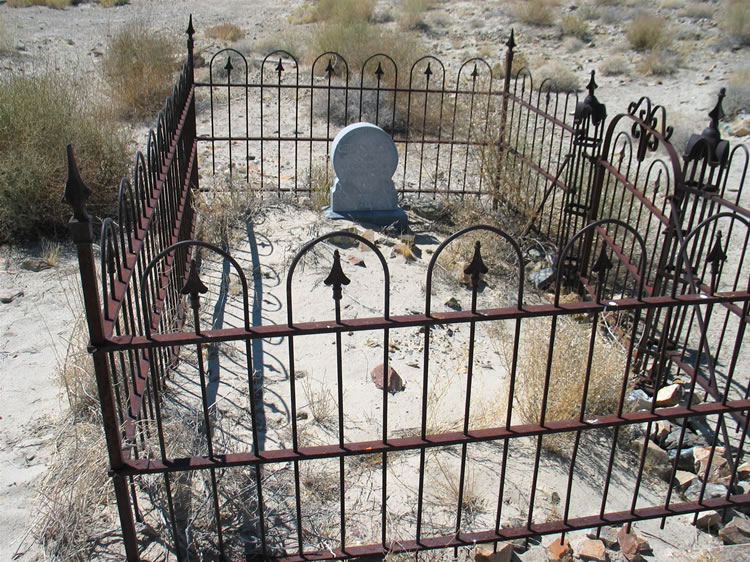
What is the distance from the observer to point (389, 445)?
2680 millimetres

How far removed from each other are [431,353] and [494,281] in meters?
1.39

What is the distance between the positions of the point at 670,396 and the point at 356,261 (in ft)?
8.43

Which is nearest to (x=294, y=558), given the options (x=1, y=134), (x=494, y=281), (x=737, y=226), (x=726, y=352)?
(x=494, y=281)

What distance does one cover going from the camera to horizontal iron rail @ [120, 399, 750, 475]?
8.35ft

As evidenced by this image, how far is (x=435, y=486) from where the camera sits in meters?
3.34

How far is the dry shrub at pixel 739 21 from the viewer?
52.4 ft

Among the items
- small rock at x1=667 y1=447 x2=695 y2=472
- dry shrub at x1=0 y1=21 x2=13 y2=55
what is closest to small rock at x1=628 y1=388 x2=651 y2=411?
small rock at x1=667 y1=447 x2=695 y2=472

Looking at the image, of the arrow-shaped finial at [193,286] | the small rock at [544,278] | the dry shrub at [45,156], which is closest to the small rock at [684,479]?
the small rock at [544,278]

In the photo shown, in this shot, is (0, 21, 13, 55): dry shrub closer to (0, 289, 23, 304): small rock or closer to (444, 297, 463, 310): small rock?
(0, 289, 23, 304): small rock

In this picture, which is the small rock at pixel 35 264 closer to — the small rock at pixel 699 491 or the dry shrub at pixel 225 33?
the small rock at pixel 699 491

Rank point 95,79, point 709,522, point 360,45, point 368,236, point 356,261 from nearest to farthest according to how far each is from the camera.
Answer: point 709,522 < point 356,261 < point 368,236 < point 95,79 < point 360,45

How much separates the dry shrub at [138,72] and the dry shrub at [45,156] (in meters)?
3.00

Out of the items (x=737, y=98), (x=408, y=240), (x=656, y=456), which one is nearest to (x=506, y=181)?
(x=408, y=240)

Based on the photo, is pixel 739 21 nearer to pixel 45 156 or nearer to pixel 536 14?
pixel 536 14
